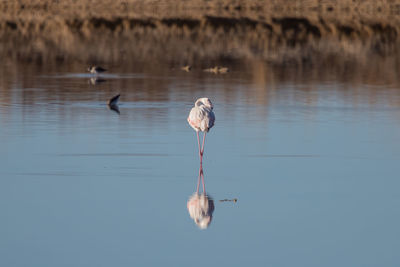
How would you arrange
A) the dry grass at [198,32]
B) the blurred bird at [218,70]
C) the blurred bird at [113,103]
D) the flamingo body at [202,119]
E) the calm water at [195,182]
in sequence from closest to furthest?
the calm water at [195,182]
the flamingo body at [202,119]
the blurred bird at [113,103]
the blurred bird at [218,70]
the dry grass at [198,32]

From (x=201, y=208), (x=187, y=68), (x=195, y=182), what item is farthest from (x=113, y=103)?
(x=187, y=68)

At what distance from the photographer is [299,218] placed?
28.1 ft

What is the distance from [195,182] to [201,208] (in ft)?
4.17

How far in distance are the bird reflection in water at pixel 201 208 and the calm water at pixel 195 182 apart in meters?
0.08

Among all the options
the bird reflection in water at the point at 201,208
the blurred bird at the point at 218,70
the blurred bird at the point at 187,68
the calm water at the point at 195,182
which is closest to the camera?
the calm water at the point at 195,182

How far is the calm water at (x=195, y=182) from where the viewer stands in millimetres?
7613

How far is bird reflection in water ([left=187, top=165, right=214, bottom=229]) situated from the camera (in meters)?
8.46

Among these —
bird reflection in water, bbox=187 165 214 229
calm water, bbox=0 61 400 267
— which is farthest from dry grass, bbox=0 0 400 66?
bird reflection in water, bbox=187 165 214 229

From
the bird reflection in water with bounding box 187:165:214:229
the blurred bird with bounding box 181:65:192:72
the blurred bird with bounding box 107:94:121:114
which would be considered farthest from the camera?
the blurred bird with bounding box 181:65:192:72

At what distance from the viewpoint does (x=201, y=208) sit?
895 cm

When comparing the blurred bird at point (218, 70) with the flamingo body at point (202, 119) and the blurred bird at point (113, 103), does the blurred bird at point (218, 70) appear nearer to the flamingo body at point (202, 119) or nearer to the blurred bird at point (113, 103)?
the blurred bird at point (113, 103)

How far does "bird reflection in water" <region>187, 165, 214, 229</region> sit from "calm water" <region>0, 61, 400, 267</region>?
0.27 feet

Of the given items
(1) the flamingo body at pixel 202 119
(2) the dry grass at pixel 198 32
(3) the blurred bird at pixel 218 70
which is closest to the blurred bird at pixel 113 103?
(1) the flamingo body at pixel 202 119

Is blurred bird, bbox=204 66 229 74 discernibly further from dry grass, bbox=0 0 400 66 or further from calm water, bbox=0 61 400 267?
calm water, bbox=0 61 400 267
